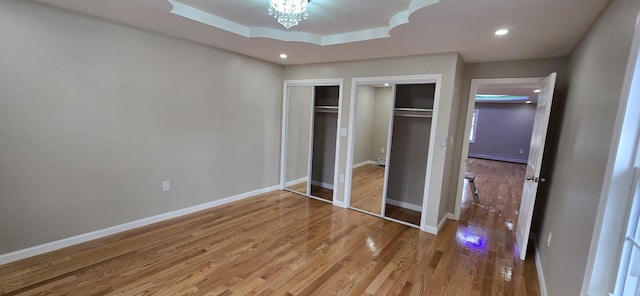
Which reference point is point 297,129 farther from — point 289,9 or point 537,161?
point 537,161

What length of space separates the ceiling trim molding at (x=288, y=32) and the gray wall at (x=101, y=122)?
0.79 metres

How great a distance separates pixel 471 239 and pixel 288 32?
10.5 feet

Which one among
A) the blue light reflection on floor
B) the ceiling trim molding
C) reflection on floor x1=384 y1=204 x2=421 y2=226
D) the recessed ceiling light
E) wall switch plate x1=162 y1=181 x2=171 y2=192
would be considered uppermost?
the ceiling trim molding

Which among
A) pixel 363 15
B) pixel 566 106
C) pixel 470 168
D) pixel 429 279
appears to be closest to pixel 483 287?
pixel 429 279

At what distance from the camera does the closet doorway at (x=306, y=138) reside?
4.67m

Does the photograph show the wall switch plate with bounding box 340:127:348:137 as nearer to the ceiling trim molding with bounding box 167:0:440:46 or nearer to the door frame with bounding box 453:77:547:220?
the ceiling trim molding with bounding box 167:0:440:46

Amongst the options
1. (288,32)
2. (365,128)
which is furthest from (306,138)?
(288,32)

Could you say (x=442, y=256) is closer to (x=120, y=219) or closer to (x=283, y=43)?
(x=283, y=43)

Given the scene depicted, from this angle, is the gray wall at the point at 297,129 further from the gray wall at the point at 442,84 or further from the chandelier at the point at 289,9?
the chandelier at the point at 289,9

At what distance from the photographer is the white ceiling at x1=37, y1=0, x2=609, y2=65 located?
6.37 feet

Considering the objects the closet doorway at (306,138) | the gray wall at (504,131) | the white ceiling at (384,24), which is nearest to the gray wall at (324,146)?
the closet doorway at (306,138)

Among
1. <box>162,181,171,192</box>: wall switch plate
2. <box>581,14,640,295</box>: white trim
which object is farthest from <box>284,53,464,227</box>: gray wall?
<box>162,181,171,192</box>: wall switch plate

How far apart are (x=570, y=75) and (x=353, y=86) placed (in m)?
2.31

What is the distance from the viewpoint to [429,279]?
2400 mm
